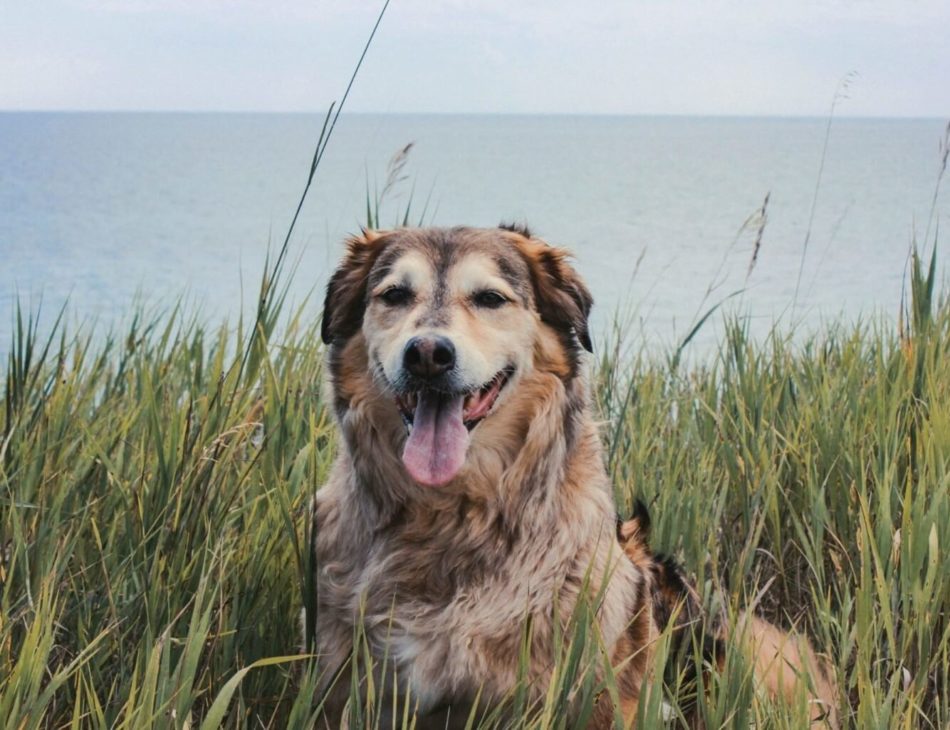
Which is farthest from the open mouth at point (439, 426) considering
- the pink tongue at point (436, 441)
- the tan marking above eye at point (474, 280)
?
the tan marking above eye at point (474, 280)

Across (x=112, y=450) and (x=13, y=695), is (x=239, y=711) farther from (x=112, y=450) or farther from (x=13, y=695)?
(x=112, y=450)

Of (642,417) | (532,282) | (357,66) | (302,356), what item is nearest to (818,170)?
(642,417)

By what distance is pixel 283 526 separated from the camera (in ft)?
10.5

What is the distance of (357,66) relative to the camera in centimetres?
261

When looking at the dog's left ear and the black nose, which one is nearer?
the black nose

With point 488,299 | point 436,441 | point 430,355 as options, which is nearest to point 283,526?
point 436,441

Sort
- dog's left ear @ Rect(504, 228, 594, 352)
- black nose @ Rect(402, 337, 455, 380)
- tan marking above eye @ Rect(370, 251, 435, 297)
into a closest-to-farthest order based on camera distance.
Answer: black nose @ Rect(402, 337, 455, 380), tan marking above eye @ Rect(370, 251, 435, 297), dog's left ear @ Rect(504, 228, 594, 352)

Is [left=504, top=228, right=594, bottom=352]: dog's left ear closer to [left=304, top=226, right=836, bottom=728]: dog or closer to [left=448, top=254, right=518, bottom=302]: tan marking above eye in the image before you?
[left=304, top=226, right=836, bottom=728]: dog

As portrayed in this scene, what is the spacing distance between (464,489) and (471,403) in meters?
0.24

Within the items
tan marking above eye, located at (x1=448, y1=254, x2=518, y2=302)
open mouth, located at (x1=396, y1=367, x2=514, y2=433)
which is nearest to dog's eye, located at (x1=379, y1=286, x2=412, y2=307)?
tan marking above eye, located at (x1=448, y1=254, x2=518, y2=302)

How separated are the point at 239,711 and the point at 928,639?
5.51 ft

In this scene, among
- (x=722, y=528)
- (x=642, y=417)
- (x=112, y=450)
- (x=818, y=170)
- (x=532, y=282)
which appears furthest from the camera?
(x=818, y=170)

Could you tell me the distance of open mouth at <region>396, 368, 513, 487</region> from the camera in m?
3.02

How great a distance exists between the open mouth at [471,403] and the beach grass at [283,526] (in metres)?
0.29
